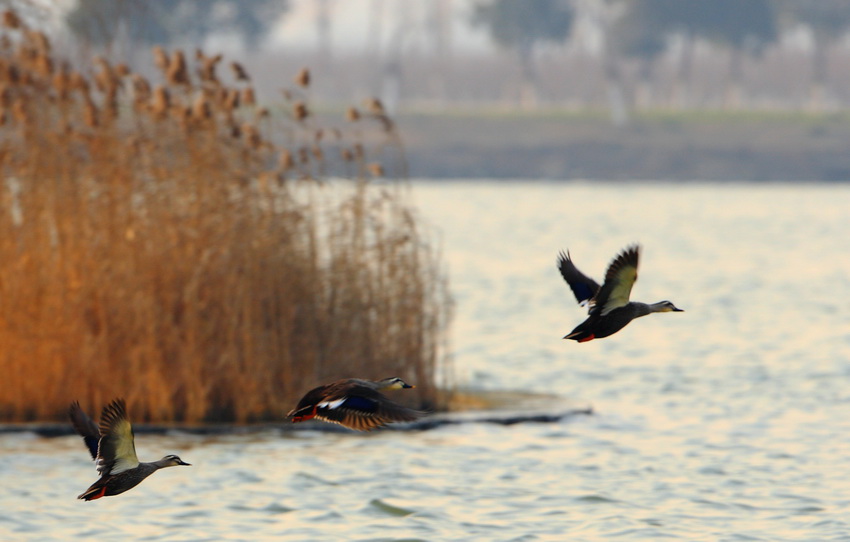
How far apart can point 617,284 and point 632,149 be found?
65.4m

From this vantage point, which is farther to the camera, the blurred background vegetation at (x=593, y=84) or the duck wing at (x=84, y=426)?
the blurred background vegetation at (x=593, y=84)

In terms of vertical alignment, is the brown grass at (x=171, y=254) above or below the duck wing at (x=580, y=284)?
above

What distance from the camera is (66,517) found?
10.6 m

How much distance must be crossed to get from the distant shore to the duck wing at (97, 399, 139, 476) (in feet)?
205

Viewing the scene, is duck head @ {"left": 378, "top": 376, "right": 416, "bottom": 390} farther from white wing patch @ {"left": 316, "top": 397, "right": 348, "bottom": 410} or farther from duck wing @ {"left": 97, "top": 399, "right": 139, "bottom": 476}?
duck wing @ {"left": 97, "top": 399, "right": 139, "bottom": 476}

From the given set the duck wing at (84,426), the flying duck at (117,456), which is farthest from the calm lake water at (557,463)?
the flying duck at (117,456)

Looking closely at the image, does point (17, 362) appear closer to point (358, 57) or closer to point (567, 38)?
point (567, 38)

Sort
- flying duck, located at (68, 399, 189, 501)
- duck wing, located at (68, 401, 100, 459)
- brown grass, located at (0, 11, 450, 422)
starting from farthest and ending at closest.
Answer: brown grass, located at (0, 11, 450, 422), duck wing, located at (68, 401, 100, 459), flying duck, located at (68, 399, 189, 501)

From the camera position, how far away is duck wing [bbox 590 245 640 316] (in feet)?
23.3

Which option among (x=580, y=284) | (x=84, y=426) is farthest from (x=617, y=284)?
(x=84, y=426)

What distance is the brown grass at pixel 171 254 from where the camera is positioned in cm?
1252

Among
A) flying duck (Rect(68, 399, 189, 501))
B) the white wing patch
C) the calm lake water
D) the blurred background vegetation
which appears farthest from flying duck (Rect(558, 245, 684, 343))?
the blurred background vegetation

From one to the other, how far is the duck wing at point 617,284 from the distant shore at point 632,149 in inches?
2461

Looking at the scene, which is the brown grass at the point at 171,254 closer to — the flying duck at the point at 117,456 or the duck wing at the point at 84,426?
the duck wing at the point at 84,426
